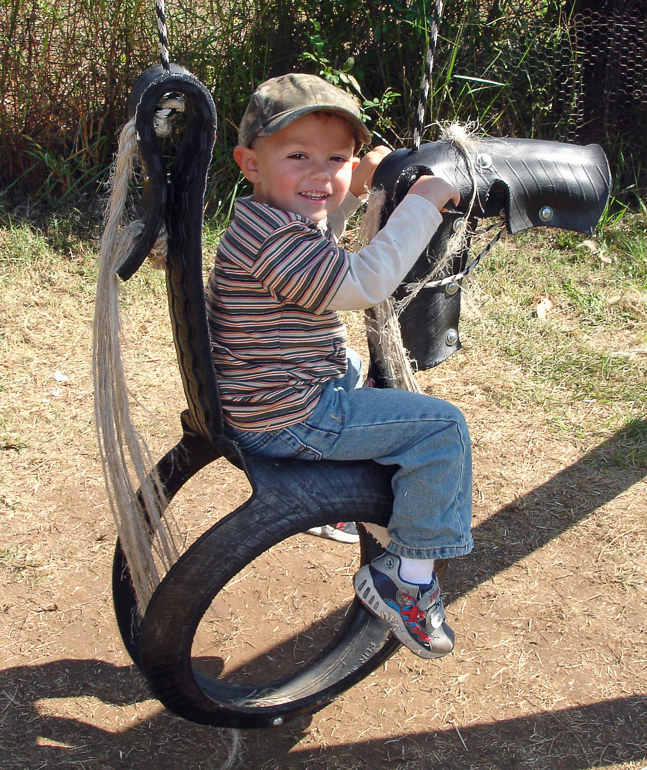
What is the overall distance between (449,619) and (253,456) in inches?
40.8

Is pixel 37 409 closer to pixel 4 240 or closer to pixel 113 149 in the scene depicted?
pixel 4 240

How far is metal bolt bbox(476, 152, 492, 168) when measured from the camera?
204cm

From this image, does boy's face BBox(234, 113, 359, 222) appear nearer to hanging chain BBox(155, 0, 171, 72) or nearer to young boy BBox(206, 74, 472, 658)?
young boy BBox(206, 74, 472, 658)

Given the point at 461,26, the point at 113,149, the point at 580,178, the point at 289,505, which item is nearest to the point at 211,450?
the point at 289,505

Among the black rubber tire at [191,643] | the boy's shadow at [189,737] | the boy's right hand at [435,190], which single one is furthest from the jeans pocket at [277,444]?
the boy's shadow at [189,737]

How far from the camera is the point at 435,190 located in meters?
1.88

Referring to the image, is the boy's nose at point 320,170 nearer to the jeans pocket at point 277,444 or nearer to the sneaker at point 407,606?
the jeans pocket at point 277,444

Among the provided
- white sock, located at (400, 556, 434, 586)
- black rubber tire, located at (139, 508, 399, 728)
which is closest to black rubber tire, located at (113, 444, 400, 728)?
black rubber tire, located at (139, 508, 399, 728)

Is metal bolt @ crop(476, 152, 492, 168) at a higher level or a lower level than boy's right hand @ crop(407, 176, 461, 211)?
higher

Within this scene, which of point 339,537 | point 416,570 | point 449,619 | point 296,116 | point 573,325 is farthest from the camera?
point 573,325

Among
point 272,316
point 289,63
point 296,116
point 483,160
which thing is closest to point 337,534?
point 272,316

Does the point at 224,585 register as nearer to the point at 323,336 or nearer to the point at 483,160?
the point at 323,336

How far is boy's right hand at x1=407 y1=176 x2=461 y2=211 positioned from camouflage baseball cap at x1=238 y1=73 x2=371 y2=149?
0.58 feet

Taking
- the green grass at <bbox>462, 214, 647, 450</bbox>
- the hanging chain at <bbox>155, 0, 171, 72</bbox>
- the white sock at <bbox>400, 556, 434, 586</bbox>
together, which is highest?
the hanging chain at <bbox>155, 0, 171, 72</bbox>
